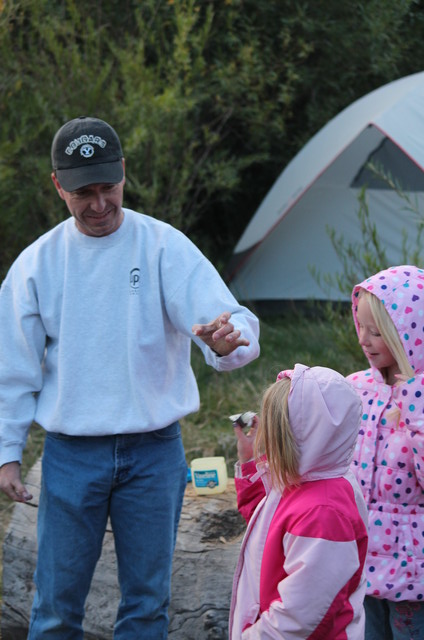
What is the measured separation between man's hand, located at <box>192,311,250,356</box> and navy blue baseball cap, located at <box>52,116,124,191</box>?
1.80 feet

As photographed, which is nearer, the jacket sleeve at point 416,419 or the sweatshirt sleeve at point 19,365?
the jacket sleeve at point 416,419

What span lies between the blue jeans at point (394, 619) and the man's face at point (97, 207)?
1320 mm

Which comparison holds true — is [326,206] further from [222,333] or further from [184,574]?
[222,333]

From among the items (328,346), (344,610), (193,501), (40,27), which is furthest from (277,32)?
(344,610)

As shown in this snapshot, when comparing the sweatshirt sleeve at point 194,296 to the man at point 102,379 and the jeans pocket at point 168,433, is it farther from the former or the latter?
the jeans pocket at point 168,433

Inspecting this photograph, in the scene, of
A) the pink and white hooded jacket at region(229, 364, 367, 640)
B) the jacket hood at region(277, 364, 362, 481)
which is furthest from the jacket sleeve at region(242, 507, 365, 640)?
the jacket hood at region(277, 364, 362, 481)

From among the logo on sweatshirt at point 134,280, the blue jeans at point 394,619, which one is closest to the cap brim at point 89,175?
the logo on sweatshirt at point 134,280

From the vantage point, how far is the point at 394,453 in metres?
2.51

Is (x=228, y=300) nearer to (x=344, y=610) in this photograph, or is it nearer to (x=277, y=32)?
(x=344, y=610)

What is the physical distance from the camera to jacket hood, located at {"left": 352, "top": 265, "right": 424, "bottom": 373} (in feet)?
8.32

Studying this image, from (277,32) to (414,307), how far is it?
242 inches

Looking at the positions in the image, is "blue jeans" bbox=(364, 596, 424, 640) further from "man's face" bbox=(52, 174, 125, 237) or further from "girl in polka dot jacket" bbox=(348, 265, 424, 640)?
"man's face" bbox=(52, 174, 125, 237)

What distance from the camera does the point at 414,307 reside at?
256 cm

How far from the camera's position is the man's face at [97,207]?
8.48 feet
